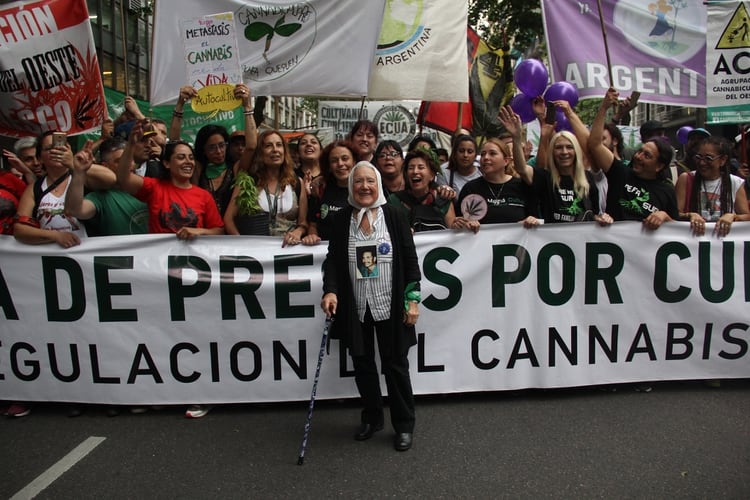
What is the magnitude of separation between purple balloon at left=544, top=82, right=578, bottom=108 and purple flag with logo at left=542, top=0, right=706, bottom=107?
0.20 feet

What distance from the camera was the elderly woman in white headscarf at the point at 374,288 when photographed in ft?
11.3

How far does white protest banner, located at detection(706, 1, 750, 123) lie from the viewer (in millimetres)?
5273

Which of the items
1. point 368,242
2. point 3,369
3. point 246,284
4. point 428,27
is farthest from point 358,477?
point 428,27

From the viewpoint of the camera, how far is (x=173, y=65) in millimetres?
5031

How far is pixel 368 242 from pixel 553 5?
135 inches

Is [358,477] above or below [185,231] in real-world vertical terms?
below

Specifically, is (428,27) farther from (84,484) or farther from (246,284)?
(84,484)

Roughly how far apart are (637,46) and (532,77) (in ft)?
3.67

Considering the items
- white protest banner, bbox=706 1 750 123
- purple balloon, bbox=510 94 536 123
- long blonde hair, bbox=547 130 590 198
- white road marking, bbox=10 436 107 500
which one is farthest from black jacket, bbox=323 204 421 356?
purple balloon, bbox=510 94 536 123

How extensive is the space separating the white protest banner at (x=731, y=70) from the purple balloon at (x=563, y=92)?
112 centimetres

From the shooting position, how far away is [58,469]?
3.21 metres

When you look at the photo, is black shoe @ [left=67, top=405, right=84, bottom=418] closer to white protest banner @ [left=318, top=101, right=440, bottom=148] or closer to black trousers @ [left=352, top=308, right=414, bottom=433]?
black trousers @ [left=352, top=308, right=414, bottom=433]

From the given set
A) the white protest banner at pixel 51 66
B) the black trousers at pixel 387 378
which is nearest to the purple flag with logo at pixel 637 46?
the black trousers at pixel 387 378

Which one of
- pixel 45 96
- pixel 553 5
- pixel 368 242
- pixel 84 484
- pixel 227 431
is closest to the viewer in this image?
pixel 84 484
